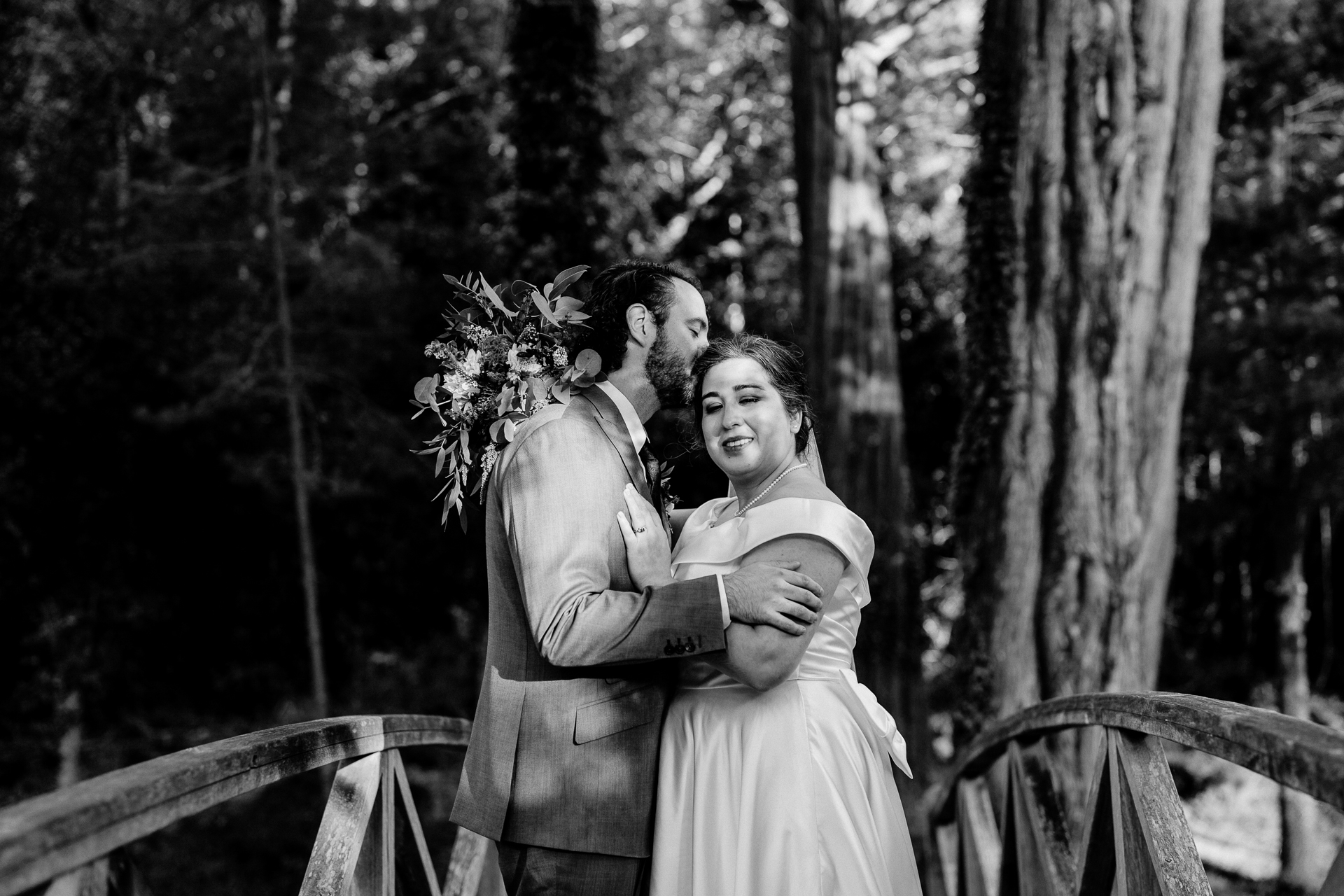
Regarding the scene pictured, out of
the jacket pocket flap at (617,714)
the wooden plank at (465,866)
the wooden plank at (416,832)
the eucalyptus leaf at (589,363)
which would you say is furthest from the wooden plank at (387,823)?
the eucalyptus leaf at (589,363)

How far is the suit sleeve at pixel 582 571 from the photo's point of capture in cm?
226

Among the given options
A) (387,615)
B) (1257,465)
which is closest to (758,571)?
(1257,465)

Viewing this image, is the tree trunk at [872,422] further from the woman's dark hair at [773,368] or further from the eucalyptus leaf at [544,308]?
the eucalyptus leaf at [544,308]

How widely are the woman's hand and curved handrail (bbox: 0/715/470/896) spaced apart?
0.67 metres

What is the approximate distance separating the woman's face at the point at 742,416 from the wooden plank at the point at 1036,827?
4.06 ft

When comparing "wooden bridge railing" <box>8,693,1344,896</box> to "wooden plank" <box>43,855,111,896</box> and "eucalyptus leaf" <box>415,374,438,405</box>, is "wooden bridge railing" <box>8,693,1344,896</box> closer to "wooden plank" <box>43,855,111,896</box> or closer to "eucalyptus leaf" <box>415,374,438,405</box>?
"wooden plank" <box>43,855,111,896</box>

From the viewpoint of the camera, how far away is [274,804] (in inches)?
457

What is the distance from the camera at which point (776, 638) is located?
2.30m

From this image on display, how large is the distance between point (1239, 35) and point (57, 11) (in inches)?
488

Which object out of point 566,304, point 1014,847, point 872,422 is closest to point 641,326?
point 566,304

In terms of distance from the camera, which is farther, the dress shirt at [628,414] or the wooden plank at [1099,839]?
the dress shirt at [628,414]

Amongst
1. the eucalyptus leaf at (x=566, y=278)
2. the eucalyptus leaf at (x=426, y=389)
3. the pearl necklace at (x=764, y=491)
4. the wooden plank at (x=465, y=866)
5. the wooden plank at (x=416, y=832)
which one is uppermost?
the eucalyptus leaf at (x=566, y=278)

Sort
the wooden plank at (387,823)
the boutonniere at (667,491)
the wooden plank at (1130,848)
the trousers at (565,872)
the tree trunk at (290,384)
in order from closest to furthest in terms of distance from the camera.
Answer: the wooden plank at (1130,848) → the trousers at (565,872) → the wooden plank at (387,823) → the boutonniere at (667,491) → the tree trunk at (290,384)

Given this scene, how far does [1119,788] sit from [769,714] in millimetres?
705
